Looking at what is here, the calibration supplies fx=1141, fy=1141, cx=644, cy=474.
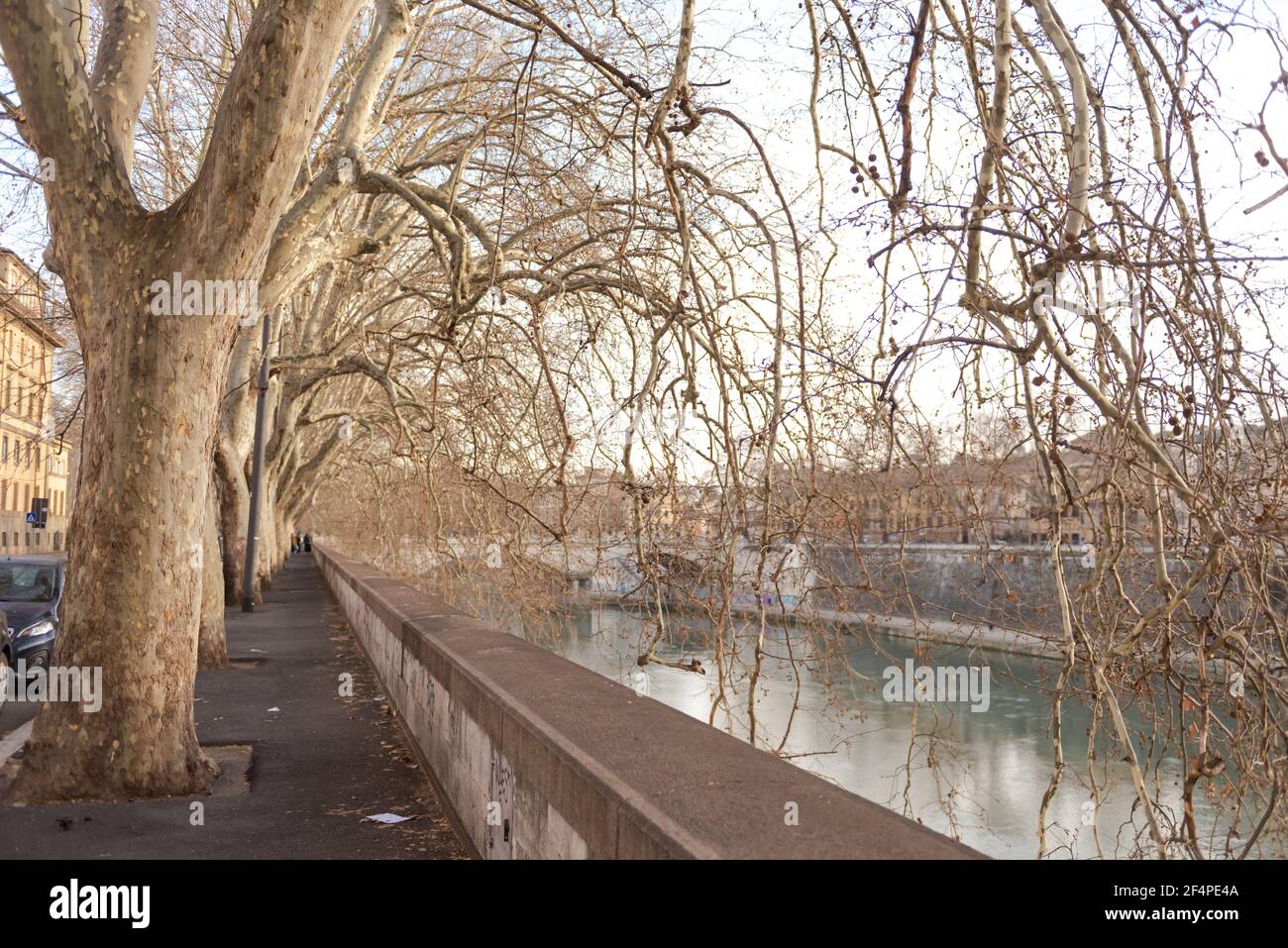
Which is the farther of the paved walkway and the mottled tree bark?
the mottled tree bark

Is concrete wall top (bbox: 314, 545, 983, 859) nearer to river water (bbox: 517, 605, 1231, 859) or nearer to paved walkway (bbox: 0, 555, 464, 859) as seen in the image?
paved walkway (bbox: 0, 555, 464, 859)

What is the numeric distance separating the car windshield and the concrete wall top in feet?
31.6

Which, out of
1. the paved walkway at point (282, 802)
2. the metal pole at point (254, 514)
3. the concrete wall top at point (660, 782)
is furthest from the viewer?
the metal pole at point (254, 514)

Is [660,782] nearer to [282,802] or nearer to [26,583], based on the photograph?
[282,802]

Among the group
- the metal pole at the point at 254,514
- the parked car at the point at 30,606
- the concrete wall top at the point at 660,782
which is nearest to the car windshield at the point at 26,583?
the parked car at the point at 30,606

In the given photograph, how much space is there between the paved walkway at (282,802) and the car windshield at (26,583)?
2.64 m

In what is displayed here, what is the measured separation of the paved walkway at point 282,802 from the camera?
586cm

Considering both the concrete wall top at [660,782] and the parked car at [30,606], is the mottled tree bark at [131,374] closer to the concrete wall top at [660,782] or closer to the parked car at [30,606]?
the concrete wall top at [660,782]

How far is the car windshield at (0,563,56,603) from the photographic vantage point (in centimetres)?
1359

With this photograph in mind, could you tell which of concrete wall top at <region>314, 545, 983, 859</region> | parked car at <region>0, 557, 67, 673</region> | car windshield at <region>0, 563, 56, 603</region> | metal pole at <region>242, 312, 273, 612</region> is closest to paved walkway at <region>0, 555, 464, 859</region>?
concrete wall top at <region>314, 545, 983, 859</region>

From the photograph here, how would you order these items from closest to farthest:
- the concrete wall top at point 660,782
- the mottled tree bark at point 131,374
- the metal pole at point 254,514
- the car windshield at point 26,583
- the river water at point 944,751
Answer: the concrete wall top at point 660,782 → the mottled tree bark at point 131,374 → the car windshield at point 26,583 → the river water at point 944,751 → the metal pole at point 254,514

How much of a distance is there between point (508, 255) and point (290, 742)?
5.57 meters
